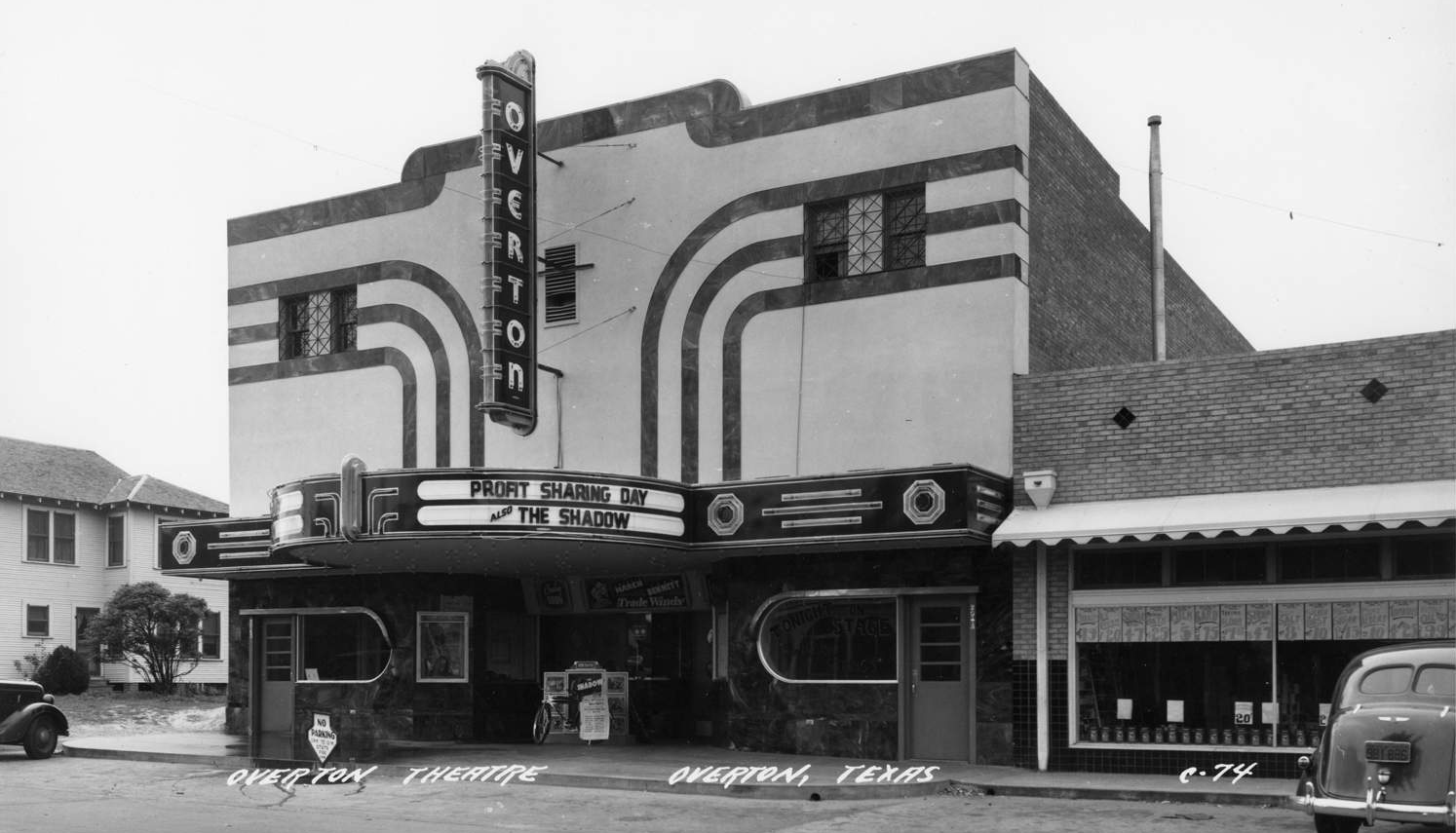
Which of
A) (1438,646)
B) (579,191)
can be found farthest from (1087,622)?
(579,191)

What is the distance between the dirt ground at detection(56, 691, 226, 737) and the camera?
99.5 ft

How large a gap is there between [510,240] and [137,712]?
65.6ft

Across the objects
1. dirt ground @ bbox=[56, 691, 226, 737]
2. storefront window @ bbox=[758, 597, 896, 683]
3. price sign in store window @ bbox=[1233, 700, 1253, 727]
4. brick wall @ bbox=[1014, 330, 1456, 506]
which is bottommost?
dirt ground @ bbox=[56, 691, 226, 737]

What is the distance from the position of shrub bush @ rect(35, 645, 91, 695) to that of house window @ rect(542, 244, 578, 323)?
23.8 m

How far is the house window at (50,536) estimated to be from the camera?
4422 cm

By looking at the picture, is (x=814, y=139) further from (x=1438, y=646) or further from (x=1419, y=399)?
(x=1438, y=646)

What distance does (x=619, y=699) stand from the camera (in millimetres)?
23109

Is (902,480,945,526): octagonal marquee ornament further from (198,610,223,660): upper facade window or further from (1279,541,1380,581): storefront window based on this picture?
(198,610,223,660): upper facade window

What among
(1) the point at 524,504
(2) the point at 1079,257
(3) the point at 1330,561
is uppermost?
(2) the point at 1079,257

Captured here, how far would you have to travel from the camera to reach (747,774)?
58.7 feet

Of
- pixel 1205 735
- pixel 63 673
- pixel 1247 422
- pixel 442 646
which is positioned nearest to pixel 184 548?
pixel 442 646

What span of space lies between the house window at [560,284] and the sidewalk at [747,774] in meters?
6.42

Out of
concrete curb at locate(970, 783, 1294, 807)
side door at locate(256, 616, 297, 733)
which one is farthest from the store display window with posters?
side door at locate(256, 616, 297, 733)

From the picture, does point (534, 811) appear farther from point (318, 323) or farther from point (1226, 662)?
point (318, 323)
